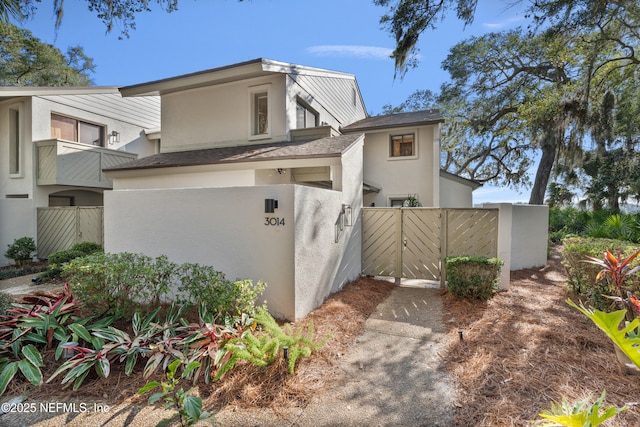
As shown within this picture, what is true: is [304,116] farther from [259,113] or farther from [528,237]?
[528,237]

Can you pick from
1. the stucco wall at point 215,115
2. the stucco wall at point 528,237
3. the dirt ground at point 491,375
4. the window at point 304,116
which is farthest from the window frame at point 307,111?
the dirt ground at point 491,375

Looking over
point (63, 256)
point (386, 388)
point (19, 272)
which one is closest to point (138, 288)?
point (386, 388)

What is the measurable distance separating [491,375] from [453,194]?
35.6ft

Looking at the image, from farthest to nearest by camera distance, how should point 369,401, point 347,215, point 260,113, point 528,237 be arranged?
point 260,113 → point 528,237 → point 347,215 → point 369,401

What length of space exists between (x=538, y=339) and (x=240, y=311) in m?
4.47

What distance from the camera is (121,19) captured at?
757 centimetres

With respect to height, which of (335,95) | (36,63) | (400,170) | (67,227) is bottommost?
(67,227)

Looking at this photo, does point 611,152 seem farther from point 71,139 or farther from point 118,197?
point 71,139

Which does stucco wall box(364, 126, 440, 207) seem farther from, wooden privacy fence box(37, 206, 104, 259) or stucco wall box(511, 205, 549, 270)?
wooden privacy fence box(37, 206, 104, 259)

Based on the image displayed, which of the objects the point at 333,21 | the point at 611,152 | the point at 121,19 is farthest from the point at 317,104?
the point at 611,152

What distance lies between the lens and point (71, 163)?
11.3 meters

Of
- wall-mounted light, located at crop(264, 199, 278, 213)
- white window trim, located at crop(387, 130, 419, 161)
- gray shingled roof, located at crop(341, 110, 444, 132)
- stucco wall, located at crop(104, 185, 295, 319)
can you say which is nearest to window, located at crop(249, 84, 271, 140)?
gray shingled roof, located at crop(341, 110, 444, 132)

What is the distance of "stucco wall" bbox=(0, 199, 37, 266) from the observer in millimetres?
10602

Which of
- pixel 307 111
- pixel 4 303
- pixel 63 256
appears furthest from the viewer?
pixel 307 111
